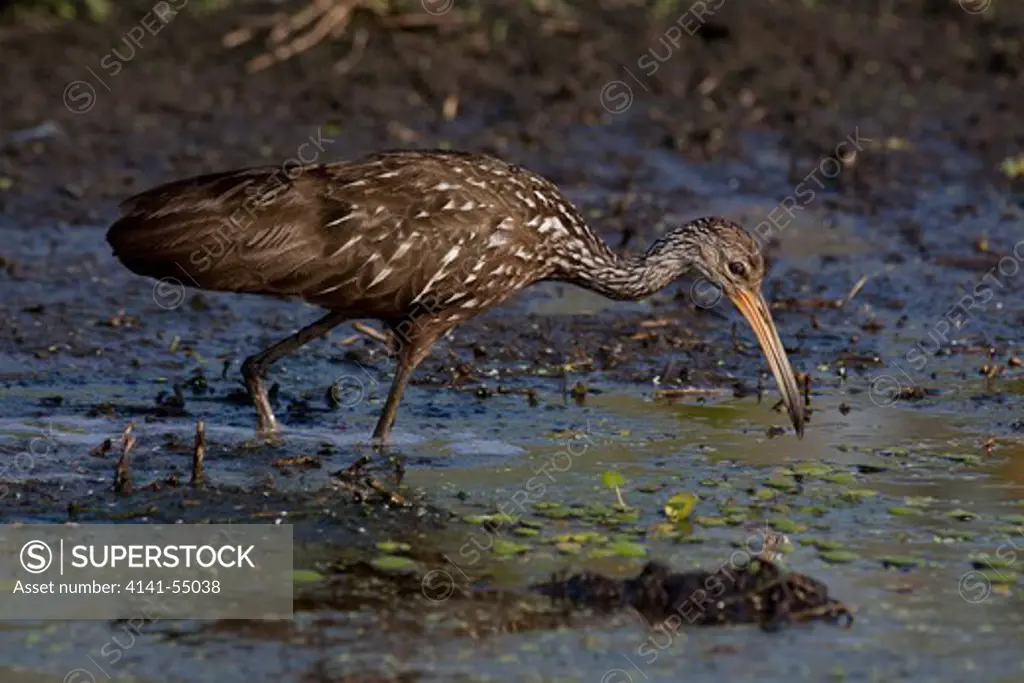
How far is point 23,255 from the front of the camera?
12844 millimetres

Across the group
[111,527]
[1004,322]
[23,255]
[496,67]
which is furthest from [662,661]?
[496,67]

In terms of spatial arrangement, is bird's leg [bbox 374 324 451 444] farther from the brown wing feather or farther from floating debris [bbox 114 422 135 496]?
floating debris [bbox 114 422 135 496]

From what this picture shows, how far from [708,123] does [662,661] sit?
9411 millimetres

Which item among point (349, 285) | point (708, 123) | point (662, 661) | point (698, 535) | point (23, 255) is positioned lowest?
point (662, 661)

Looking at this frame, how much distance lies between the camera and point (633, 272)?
10.1 m

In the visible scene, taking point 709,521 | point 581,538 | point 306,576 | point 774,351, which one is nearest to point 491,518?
point 581,538

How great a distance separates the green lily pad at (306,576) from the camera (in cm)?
764

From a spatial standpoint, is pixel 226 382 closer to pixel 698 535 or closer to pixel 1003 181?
pixel 698 535

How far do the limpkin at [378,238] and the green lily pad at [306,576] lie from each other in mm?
1906

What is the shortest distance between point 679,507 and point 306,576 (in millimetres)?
1606

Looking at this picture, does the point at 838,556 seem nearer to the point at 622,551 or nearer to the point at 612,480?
the point at 622,551

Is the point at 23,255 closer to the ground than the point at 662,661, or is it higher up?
higher up

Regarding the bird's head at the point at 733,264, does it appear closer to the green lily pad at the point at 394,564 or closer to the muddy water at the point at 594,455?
the muddy water at the point at 594,455

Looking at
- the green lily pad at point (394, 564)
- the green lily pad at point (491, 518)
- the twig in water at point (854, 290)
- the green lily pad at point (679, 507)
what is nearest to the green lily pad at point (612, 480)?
the green lily pad at point (679, 507)
